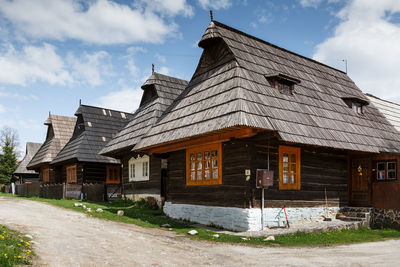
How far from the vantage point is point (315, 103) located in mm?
14375

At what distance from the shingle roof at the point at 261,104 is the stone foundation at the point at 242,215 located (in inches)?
Answer: 93.3

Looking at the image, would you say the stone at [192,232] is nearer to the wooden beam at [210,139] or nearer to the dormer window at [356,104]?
the wooden beam at [210,139]

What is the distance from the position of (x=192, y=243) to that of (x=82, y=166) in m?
15.3

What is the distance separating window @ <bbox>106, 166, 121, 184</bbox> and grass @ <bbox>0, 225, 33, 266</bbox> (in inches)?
643

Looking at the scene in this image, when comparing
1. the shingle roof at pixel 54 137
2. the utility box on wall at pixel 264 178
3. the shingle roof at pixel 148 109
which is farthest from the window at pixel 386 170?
the shingle roof at pixel 54 137

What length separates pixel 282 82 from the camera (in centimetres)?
1391

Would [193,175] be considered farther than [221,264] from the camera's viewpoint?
Yes

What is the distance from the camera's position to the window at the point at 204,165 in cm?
1244

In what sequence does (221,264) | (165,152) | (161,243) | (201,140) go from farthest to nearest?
(165,152), (201,140), (161,243), (221,264)

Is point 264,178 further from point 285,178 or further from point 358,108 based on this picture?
point 358,108

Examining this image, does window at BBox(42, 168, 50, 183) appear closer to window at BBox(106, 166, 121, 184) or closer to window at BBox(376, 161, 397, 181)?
window at BBox(106, 166, 121, 184)

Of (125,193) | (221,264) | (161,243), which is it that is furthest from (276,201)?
(125,193)

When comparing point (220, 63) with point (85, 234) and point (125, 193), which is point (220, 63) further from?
point (125, 193)

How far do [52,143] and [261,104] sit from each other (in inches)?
800
